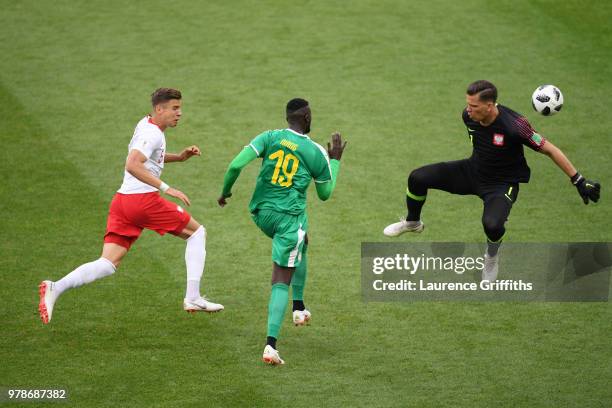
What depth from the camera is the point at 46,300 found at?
30.7 feet

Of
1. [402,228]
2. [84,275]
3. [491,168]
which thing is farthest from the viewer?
[402,228]

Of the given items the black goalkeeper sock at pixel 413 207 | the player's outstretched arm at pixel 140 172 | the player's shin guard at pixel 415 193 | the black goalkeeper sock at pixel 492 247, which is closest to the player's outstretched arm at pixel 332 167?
the player's outstretched arm at pixel 140 172

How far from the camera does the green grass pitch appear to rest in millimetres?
9070

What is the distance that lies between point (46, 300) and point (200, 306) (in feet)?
4.75

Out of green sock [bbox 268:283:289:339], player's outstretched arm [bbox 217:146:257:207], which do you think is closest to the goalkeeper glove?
green sock [bbox 268:283:289:339]

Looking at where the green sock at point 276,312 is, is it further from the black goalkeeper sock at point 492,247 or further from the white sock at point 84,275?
the black goalkeeper sock at point 492,247

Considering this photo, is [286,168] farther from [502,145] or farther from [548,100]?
[548,100]

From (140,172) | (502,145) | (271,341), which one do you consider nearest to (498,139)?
(502,145)

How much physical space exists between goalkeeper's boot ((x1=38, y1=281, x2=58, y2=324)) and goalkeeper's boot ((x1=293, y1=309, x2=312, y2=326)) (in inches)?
89.3

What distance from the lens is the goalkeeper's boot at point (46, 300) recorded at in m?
9.29

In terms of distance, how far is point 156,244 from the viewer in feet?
39.4

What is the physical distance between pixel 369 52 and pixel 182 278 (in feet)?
24.1

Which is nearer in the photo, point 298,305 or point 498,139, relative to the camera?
point 298,305

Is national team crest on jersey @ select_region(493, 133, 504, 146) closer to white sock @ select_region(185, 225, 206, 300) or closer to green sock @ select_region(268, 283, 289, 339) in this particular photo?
green sock @ select_region(268, 283, 289, 339)
